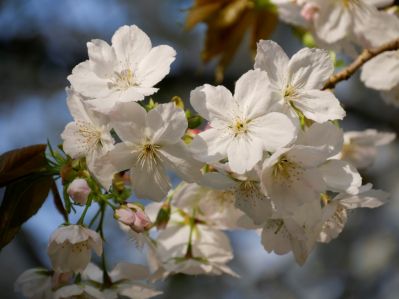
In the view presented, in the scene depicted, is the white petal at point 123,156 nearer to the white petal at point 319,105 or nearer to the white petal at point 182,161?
the white petal at point 182,161

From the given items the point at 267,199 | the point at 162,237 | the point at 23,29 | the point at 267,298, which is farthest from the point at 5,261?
the point at 267,199

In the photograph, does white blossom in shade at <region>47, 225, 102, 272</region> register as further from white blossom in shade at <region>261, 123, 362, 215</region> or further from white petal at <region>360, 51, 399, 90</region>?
white petal at <region>360, 51, 399, 90</region>

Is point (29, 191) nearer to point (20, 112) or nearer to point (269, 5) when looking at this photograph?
point (269, 5)

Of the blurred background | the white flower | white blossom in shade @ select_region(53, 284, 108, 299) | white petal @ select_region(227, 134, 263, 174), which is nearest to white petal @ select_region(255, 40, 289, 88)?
white petal @ select_region(227, 134, 263, 174)

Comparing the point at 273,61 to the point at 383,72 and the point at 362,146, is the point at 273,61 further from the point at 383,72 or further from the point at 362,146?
the point at 362,146

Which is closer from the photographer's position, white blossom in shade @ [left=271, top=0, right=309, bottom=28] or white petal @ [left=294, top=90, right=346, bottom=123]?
white petal @ [left=294, top=90, right=346, bottom=123]

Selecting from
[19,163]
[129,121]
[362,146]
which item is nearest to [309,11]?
[362,146]
